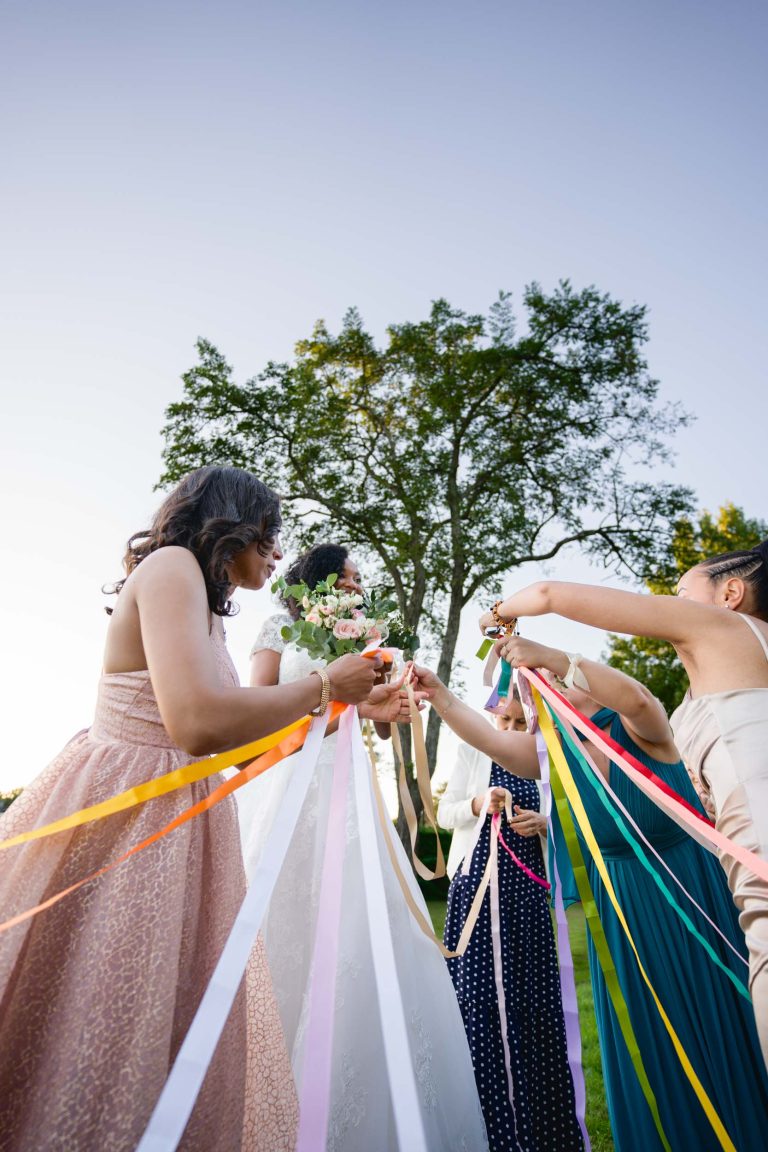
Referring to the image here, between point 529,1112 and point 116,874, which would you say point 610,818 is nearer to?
point 529,1112

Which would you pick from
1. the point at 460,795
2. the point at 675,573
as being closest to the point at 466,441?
the point at 675,573

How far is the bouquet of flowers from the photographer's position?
9.59 ft

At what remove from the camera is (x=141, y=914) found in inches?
60.9

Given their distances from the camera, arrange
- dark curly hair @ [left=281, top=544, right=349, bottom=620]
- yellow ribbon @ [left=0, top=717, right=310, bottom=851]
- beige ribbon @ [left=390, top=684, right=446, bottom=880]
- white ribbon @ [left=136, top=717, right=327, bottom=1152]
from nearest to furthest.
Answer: white ribbon @ [left=136, top=717, right=327, bottom=1152] < yellow ribbon @ [left=0, top=717, right=310, bottom=851] < beige ribbon @ [left=390, top=684, right=446, bottom=880] < dark curly hair @ [left=281, top=544, right=349, bottom=620]

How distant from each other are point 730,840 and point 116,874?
5.63 feet

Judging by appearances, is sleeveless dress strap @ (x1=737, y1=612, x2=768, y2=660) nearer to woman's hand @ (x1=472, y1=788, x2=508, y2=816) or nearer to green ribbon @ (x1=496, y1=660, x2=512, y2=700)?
green ribbon @ (x1=496, y1=660, x2=512, y2=700)

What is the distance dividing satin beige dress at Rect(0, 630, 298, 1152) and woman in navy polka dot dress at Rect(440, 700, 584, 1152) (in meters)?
2.20

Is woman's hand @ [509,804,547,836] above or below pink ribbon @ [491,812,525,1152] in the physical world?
above

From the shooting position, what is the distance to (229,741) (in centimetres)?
171

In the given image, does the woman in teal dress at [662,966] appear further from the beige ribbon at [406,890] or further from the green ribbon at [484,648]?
the beige ribbon at [406,890]

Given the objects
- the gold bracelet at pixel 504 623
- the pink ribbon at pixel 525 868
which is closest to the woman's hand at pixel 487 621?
the gold bracelet at pixel 504 623

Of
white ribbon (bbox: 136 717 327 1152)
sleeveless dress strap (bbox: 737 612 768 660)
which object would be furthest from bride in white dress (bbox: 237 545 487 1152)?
sleeveless dress strap (bbox: 737 612 768 660)

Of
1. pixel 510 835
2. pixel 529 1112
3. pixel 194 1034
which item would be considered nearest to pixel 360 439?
pixel 510 835

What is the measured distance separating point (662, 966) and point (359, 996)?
4.10ft
